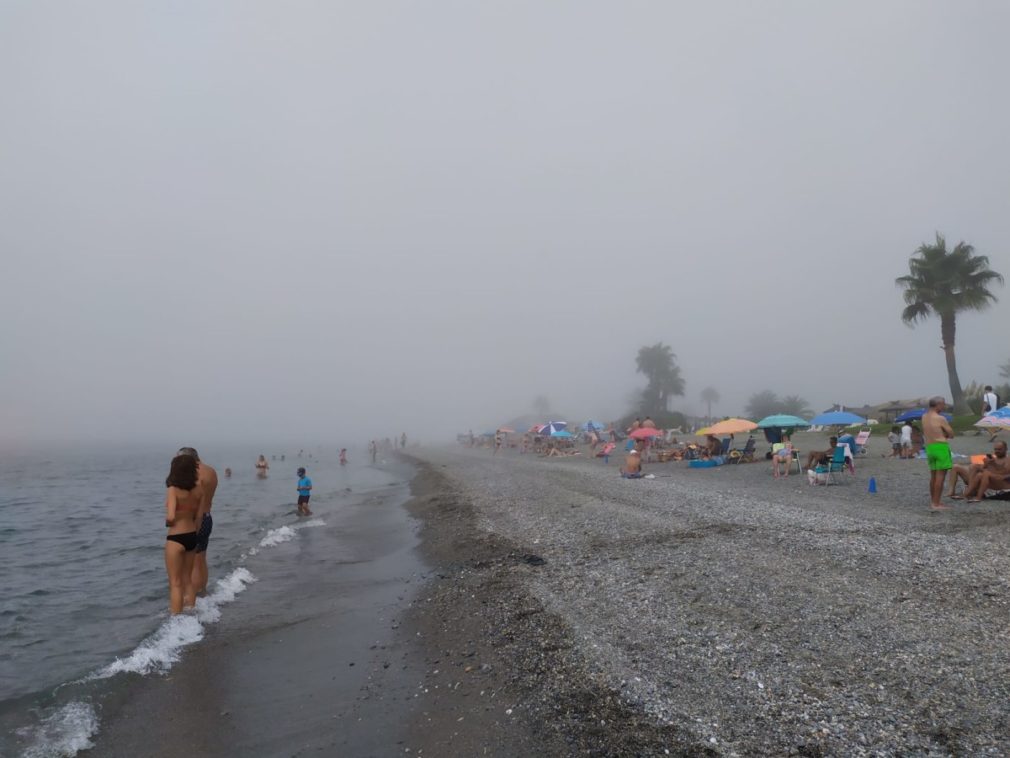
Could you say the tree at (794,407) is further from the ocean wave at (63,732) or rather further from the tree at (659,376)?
the ocean wave at (63,732)

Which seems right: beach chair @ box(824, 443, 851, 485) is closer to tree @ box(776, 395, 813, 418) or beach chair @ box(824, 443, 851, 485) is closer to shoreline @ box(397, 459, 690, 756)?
shoreline @ box(397, 459, 690, 756)

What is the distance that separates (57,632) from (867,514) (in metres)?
13.8

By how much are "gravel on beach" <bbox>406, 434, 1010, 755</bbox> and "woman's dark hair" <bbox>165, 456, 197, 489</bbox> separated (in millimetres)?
3737

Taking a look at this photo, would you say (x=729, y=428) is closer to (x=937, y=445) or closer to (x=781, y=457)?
(x=781, y=457)

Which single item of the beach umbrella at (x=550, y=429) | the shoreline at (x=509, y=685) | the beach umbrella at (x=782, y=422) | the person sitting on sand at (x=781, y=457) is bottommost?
the shoreline at (x=509, y=685)

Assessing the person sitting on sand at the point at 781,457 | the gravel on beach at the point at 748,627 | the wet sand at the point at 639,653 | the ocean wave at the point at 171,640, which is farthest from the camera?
the person sitting on sand at the point at 781,457

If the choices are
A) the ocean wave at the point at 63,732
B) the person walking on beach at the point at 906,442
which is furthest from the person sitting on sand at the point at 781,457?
the ocean wave at the point at 63,732

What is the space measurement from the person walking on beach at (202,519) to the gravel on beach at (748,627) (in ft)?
11.3

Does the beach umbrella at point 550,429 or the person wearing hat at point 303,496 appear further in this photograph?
the beach umbrella at point 550,429

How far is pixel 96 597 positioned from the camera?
10.8 m

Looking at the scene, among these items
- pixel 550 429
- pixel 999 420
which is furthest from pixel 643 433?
pixel 550 429

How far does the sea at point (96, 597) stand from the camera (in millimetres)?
6223

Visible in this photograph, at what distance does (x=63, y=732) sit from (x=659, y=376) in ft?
319

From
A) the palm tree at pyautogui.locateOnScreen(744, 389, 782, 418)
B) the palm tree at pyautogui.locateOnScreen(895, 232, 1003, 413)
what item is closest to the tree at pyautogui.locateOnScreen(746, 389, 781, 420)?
the palm tree at pyautogui.locateOnScreen(744, 389, 782, 418)
